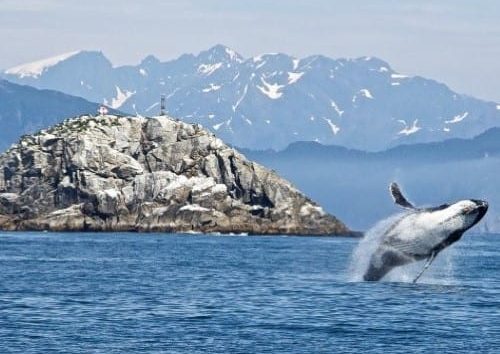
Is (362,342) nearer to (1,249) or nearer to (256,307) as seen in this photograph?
(256,307)

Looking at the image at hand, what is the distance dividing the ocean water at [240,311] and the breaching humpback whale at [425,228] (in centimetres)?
304

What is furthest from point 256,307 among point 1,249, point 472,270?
point 1,249

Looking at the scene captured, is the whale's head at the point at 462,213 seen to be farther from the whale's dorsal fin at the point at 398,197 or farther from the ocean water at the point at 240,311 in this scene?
the ocean water at the point at 240,311

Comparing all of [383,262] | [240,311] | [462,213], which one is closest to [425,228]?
[462,213]

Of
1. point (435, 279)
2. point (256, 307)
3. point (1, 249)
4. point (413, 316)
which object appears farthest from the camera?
point (1, 249)

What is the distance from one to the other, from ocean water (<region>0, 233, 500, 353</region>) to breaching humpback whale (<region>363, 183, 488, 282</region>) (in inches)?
120

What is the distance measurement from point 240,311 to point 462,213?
1388 centimetres

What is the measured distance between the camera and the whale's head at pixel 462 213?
2687 inches

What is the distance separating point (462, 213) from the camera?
226 ft

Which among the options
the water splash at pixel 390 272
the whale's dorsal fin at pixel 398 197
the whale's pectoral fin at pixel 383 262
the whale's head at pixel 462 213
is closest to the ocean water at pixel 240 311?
the water splash at pixel 390 272

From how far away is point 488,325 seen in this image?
2571 inches

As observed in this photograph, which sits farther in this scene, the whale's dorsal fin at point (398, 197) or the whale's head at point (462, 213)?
the whale's dorsal fin at point (398, 197)

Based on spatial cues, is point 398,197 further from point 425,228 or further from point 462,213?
point 462,213

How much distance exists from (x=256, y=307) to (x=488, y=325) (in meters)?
14.2
